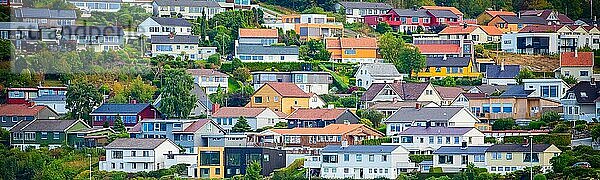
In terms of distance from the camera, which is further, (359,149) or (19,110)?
(19,110)

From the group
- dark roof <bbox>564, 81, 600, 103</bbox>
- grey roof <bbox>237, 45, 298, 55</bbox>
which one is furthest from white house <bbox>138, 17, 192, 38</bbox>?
dark roof <bbox>564, 81, 600, 103</bbox>

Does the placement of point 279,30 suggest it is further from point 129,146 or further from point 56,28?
point 56,28

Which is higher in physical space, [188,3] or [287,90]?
[188,3]

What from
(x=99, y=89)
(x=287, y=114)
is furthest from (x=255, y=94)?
(x=99, y=89)

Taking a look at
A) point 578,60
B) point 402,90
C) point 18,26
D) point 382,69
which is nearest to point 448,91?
point 402,90

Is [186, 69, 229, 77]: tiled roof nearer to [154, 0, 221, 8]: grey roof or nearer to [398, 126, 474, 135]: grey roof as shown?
[154, 0, 221, 8]: grey roof

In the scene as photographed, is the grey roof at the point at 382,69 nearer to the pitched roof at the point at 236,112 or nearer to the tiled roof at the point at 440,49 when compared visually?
the tiled roof at the point at 440,49

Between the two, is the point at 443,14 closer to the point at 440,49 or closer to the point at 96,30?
the point at 440,49

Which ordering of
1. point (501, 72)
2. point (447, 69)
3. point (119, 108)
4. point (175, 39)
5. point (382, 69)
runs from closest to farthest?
point (119, 108) < point (501, 72) < point (382, 69) < point (175, 39) < point (447, 69)
